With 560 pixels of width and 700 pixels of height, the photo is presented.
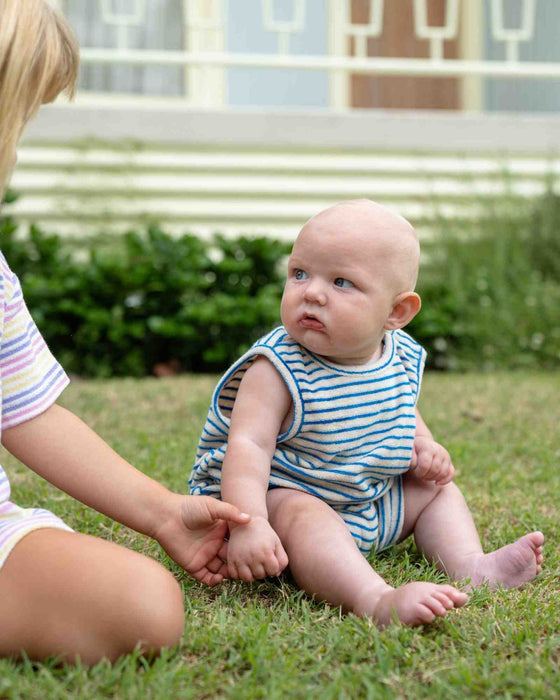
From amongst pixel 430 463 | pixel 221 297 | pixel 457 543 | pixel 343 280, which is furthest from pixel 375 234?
pixel 221 297

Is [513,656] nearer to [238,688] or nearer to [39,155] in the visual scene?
[238,688]

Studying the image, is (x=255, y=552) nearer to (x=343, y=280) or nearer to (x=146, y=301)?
(x=343, y=280)

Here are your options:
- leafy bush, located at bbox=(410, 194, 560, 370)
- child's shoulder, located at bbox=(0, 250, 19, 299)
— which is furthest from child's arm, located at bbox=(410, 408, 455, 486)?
leafy bush, located at bbox=(410, 194, 560, 370)

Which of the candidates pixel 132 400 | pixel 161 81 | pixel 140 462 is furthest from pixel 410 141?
pixel 140 462

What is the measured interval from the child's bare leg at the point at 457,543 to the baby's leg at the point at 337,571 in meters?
0.28

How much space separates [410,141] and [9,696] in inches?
230

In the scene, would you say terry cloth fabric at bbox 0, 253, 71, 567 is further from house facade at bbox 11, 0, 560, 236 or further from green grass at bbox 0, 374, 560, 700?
house facade at bbox 11, 0, 560, 236

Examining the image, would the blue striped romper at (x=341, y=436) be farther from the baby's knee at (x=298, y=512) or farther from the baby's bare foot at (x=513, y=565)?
the baby's bare foot at (x=513, y=565)

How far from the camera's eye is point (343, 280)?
1973 mm

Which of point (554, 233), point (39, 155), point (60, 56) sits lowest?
point (554, 233)

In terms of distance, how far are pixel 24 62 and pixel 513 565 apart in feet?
4.66

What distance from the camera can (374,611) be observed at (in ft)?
5.42

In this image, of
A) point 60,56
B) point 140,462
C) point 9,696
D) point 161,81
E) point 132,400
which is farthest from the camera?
point 161,81

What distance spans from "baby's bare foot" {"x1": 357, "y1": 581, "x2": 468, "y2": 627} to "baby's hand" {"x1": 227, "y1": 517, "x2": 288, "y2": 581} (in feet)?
0.76
